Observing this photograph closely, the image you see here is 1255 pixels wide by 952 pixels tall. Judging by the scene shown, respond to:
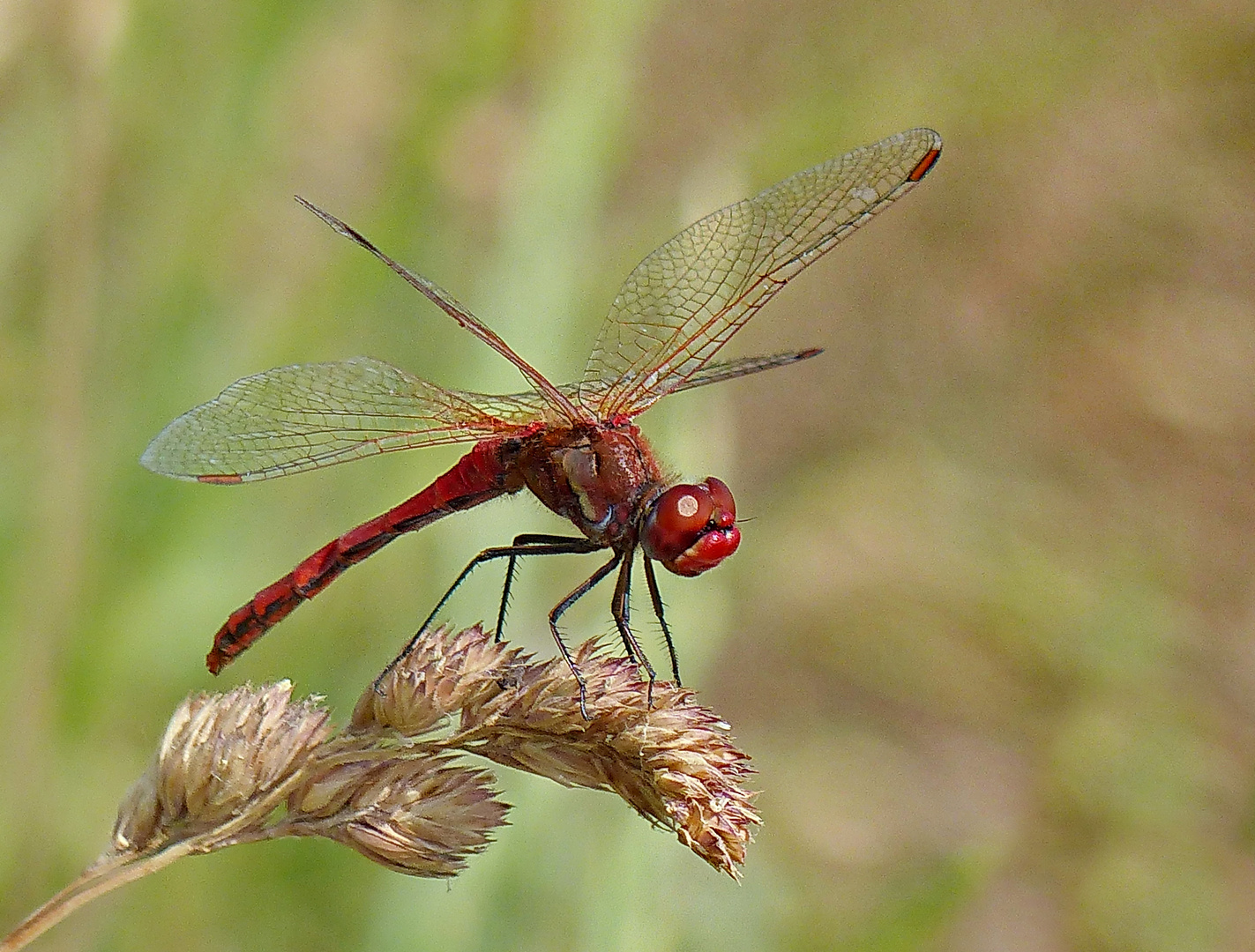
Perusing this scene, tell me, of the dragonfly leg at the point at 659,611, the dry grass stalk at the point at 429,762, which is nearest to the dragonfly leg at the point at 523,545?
the dragonfly leg at the point at 659,611

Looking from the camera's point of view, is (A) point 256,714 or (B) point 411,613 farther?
(B) point 411,613

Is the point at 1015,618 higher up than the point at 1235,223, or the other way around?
the point at 1235,223

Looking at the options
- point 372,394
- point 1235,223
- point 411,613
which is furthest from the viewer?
point 1235,223

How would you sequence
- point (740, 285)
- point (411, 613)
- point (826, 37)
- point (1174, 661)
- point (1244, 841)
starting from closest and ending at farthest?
point (740, 285) < point (411, 613) < point (826, 37) < point (1244, 841) < point (1174, 661)

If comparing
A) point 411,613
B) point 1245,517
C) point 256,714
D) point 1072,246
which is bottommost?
point 256,714

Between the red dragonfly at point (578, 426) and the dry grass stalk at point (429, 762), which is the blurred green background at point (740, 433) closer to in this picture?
the red dragonfly at point (578, 426)

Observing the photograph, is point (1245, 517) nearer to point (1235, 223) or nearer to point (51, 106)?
point (1235, 223)

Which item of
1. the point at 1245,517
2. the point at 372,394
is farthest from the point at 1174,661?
the point at 372,394

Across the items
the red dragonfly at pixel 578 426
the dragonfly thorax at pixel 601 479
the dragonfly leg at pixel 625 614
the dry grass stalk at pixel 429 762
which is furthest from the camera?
the dragonfly thorax at pixel 601 479

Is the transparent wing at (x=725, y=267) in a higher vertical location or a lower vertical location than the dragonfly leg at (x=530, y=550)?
higher
